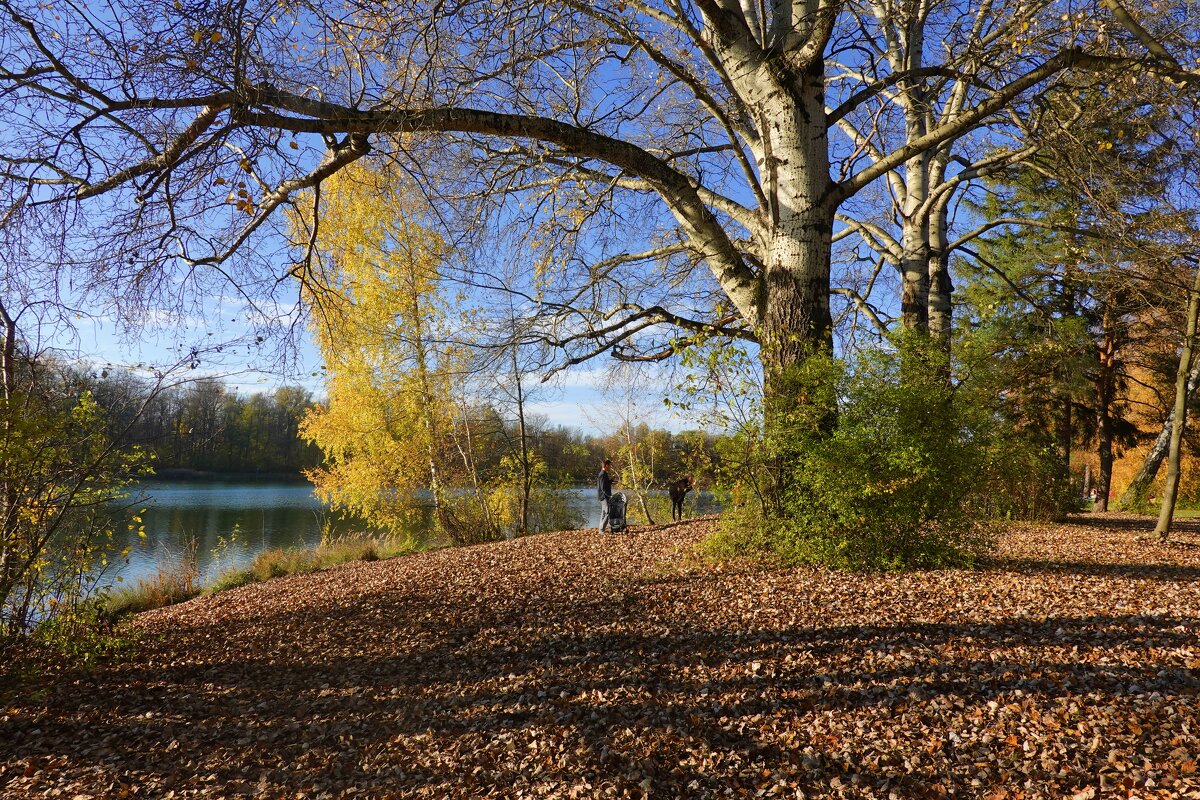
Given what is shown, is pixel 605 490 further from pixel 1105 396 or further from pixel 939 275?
pixel 1105 396

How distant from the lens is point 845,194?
6789mm

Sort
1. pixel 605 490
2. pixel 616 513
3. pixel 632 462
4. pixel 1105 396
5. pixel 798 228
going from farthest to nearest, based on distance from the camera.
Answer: pixel 1105 396 < pixel 632 462 < pixel 605 490 < pixel 616 513 < pixel 798 228

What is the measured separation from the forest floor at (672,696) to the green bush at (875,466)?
365 mm

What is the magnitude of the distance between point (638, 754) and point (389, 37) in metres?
4.80

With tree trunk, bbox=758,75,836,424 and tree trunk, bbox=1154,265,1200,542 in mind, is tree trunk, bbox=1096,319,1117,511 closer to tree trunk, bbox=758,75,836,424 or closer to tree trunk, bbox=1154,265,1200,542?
tree trunk, bbox=1154,265,1200,542

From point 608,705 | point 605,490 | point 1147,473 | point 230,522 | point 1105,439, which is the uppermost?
point 1105,439

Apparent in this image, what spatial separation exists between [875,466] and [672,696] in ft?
10.4

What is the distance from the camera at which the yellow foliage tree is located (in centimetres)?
1302

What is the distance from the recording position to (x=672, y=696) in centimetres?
358

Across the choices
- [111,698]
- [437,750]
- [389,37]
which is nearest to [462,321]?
[389,37]

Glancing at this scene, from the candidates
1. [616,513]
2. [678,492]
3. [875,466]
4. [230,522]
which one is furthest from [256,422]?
[875,466]

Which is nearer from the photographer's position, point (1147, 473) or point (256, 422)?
point (1147, 473)

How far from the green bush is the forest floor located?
1.20 ft

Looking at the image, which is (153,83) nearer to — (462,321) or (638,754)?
(638,754)
